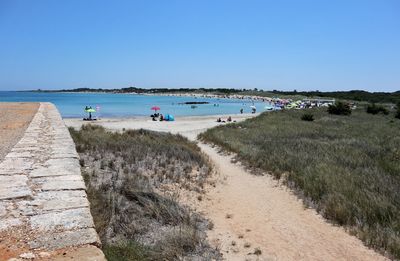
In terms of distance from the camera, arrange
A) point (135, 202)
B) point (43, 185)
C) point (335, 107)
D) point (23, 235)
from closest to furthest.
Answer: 1. point (23, 235)
2. point (43, 185)
3. point (135, 202)
4. point (335, 107)

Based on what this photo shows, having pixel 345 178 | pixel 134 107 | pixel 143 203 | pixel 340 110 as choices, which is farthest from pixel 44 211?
pixel 134 107

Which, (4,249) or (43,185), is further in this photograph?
(43,185)

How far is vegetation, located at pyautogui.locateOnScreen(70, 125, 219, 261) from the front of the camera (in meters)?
5.23

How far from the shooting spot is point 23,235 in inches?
121

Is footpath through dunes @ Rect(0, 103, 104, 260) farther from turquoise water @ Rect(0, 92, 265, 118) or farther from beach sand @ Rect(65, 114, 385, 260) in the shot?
turquoise water @ Rect(0, 92, 265, 118)

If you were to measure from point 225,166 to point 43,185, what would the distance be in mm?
8816

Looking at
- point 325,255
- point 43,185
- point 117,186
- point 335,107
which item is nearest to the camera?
point 43,185

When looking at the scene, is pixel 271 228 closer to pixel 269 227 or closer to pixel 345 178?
pixel 269 227

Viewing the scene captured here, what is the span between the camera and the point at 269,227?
7.15 meters

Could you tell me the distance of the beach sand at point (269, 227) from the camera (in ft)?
19.6

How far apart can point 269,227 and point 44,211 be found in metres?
4.65

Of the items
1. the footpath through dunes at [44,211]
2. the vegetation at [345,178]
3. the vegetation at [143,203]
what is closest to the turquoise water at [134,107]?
the vegetation at [345,178]

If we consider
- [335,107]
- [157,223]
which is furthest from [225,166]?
[335,107]

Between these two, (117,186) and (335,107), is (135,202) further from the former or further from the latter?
(335,107)
